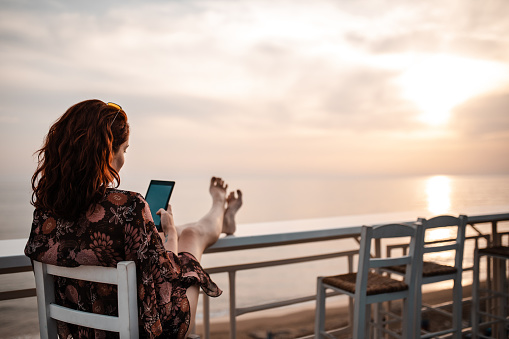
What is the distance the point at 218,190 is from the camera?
2.16 m

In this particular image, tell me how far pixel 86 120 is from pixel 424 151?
4949 centimetres

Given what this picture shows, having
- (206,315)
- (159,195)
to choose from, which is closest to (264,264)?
(206,315)

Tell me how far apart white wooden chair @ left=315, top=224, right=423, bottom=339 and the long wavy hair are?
3.63 feet

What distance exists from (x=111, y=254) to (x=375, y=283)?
131 cm

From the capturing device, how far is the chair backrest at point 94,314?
35.8 inches

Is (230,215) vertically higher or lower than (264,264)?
higher

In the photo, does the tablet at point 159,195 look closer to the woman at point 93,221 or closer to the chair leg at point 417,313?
the woman at point 93,221

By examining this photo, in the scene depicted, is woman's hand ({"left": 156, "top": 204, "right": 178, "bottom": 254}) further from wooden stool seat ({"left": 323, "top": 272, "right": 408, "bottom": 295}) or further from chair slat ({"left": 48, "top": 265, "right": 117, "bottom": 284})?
wooden stool seat ({"left": 323, "top": 272, "right": 408, "bottom": 295})

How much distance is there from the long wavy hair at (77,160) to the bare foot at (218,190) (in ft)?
3.48

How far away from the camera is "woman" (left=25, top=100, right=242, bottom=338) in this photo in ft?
3.24

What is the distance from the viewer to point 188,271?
4.24 ft

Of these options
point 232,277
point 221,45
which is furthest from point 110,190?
point 221,45

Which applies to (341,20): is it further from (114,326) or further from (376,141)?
(376,141)

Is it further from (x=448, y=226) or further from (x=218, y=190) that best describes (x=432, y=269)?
(x=218, y=190)
